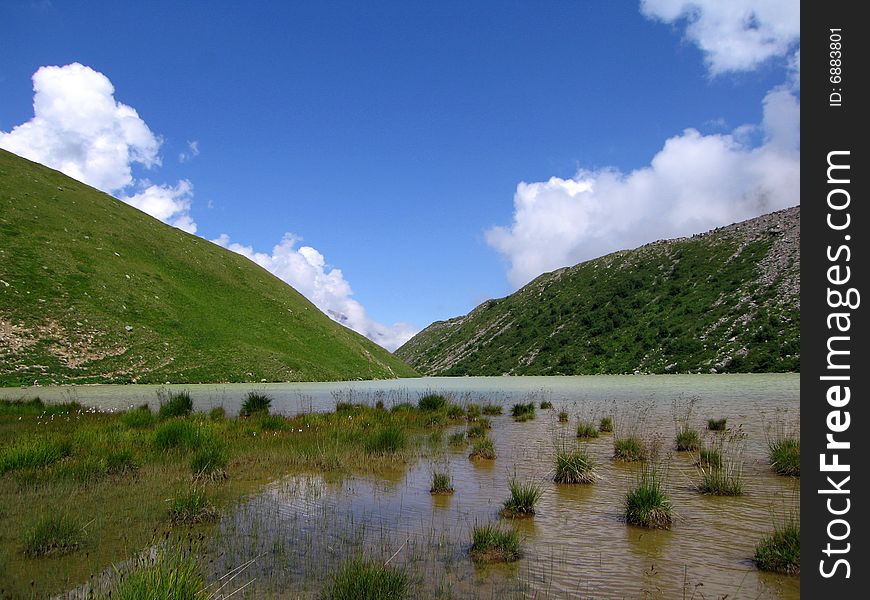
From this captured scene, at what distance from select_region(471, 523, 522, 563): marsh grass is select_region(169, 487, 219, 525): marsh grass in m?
4.59

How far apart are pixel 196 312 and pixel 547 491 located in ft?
232

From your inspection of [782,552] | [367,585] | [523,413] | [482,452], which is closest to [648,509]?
[782,552]

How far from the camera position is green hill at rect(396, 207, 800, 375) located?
94275 millimetres

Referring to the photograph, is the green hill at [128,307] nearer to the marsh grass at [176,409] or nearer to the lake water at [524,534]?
the marsh grass at [176,409]

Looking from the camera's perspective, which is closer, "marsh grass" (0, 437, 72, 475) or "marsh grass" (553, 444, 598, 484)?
"marsh grass" (553, 444, 598, 484)

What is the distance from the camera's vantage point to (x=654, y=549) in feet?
23.4

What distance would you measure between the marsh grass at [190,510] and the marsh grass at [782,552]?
326 inches

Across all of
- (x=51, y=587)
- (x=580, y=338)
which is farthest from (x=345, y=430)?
(x=580, y=338)

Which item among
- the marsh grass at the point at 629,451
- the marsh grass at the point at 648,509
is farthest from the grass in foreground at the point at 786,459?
the marsh grass at the point at 648,509

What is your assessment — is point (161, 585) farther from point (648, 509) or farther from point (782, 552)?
point (782, 552)

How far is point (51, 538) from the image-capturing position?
22.9 feet

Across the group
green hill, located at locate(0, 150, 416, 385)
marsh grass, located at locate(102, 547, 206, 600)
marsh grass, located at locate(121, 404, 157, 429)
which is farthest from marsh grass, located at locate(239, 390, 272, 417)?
green hill, located at locate(0, 150, 416, 385)

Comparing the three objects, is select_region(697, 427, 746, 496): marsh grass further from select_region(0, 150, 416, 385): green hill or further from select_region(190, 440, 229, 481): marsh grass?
select_region(0, 150, 416, 385): green hill

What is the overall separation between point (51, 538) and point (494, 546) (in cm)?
619
